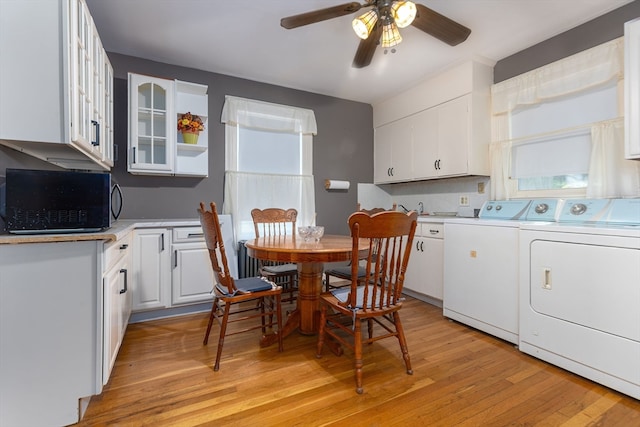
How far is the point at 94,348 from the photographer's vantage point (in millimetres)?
1449

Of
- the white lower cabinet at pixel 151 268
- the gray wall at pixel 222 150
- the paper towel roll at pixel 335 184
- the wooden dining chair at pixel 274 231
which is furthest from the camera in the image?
the paper towel roll at pixel 335 184

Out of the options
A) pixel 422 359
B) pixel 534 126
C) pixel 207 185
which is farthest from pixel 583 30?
pixel 207 185

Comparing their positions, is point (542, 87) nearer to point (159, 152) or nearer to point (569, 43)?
point (569, 43)

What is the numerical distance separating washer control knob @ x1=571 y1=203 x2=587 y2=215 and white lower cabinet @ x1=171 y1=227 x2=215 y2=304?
10.1 feet

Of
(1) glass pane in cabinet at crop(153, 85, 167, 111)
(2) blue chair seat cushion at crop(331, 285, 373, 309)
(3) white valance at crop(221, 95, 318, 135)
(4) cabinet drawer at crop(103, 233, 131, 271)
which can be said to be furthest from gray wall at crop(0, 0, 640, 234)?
(2) blue chair seat cushion at crop(331, 285, 373, 309)

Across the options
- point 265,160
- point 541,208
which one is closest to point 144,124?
point 265,160

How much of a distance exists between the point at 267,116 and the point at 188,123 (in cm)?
95

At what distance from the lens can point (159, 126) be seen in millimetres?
2926

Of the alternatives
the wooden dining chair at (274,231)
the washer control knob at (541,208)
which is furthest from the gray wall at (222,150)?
the washer control knob at (541,208)

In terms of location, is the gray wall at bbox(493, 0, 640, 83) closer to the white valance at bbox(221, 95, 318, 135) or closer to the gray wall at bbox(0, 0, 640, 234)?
the gray wall at bbox(0, 0, 640, 234)

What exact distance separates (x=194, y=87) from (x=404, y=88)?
8.04 ft

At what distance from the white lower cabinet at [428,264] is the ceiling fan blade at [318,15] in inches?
80.1

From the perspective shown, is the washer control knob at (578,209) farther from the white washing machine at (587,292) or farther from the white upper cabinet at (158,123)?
the white upper cabinet at (158,123)

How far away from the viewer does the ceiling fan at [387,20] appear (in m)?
1.82
